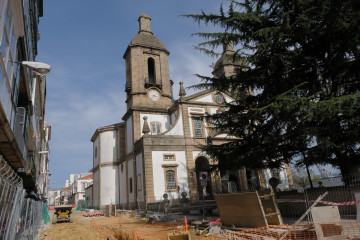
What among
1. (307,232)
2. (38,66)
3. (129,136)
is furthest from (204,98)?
(38,66)

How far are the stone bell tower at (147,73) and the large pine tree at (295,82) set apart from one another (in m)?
17.7

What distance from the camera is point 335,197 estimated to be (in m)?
10.6

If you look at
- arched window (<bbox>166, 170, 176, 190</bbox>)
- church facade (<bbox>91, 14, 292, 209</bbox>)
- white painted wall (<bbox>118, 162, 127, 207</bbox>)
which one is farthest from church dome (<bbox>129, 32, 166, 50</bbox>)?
arched window (<bbox>166, 170, 176, 190</bbox>)

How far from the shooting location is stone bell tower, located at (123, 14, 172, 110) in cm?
2945

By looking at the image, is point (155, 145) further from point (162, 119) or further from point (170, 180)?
point (162, 119)

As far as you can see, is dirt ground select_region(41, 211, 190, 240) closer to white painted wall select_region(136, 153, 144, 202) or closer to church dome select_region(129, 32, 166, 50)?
white painted wall select_region(136, 153, 144, 202)

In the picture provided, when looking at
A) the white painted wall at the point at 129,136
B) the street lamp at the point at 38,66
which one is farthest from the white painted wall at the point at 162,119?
A: the street lamp at the point at 38,66

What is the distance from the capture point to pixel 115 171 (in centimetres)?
3212

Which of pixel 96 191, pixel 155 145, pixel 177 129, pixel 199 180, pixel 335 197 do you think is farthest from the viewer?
pixel 96 191

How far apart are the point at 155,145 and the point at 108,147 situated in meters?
11.5

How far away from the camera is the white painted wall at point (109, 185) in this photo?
30734mm

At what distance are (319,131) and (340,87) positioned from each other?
2235 millimetres

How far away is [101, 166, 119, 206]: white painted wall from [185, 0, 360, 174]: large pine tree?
21966mm

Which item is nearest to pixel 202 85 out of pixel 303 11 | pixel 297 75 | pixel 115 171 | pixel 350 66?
pixel 297 75
